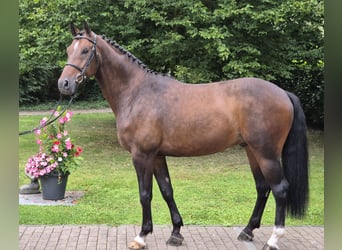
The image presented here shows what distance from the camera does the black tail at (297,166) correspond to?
4238mm

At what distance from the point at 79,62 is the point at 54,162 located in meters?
2.60

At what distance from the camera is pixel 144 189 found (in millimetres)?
4402

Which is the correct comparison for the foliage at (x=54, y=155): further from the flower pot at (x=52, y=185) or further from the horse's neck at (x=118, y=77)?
the horse's neck at (x=118, y=77)

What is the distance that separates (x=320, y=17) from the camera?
943 centimetres

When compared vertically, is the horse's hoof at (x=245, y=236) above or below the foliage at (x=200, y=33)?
below

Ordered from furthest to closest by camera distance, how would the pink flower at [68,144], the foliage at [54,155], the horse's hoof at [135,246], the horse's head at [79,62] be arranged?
the pink flower at [68,144], the foliage at [54,155], the horse's hoof at [135,246], the horse's head at [79,62]

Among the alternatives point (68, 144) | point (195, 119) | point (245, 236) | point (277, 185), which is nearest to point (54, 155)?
point (68, 144)

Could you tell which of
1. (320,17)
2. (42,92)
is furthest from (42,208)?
(42,92)

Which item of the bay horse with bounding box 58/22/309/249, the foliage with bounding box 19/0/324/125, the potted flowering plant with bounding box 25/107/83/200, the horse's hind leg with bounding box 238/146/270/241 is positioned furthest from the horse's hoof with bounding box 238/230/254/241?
the foliage with bounding box 19/0/324/125

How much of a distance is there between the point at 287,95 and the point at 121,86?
1.68m

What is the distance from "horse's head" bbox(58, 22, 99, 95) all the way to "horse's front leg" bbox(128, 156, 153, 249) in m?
0.94

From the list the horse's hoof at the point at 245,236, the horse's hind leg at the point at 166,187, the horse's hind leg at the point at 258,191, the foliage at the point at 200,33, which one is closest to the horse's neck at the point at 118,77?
the horse's hind leg at the point at 166,187

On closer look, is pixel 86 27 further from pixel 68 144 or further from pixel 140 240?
pixel 68 144

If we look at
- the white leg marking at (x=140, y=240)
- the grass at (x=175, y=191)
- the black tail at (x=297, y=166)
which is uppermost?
the black tail at (x=297, y=166)
